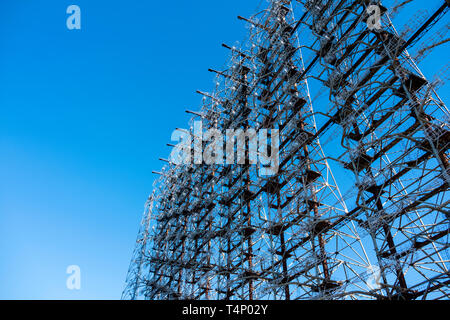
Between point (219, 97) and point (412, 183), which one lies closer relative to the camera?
point (412, 183)

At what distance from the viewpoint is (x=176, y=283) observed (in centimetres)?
3675

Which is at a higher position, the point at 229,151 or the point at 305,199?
the point at 229,151

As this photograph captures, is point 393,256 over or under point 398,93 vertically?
under

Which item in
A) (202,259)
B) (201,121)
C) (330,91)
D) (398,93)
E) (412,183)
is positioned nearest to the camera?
(412,183)

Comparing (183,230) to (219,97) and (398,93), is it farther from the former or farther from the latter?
(398,93)

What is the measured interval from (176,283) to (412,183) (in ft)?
89.4
